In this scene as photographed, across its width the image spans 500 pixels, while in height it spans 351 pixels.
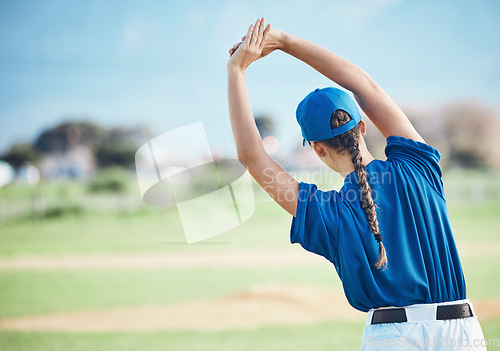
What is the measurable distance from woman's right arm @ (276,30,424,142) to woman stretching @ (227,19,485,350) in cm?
6

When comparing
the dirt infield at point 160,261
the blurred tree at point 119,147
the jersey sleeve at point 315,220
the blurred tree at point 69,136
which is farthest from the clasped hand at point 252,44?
the blurred tree at point 69,136

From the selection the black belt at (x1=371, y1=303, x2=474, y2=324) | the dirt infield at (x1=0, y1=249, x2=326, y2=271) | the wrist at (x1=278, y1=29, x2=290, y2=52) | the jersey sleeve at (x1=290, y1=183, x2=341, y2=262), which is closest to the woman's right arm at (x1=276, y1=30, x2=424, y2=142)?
the wrist at (x1=278, y1=29, x2=290, y2=52)

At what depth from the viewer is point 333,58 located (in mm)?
1443

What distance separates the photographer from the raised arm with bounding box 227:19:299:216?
1283 millimetres

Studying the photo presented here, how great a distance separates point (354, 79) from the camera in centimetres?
145

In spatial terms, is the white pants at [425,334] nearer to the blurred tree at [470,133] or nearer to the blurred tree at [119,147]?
the blurred tree at [119,147]

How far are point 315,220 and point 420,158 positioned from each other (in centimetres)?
39

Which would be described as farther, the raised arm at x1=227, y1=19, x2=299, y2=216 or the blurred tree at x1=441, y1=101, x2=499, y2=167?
the blurred tree at x1=441, y1=101, x2=499, y2=167

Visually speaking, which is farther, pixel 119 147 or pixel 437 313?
pixel 119 147

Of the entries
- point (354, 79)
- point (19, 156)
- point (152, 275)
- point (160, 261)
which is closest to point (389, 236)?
point (354, 79)

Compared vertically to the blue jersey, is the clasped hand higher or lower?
higher

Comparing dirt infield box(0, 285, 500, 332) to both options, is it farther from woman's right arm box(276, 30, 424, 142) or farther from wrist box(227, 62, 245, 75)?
wrist box(227, 62, 245, 75)

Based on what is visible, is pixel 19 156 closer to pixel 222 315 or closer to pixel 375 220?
pixel 222 315


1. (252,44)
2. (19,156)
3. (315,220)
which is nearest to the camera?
(315,220)
